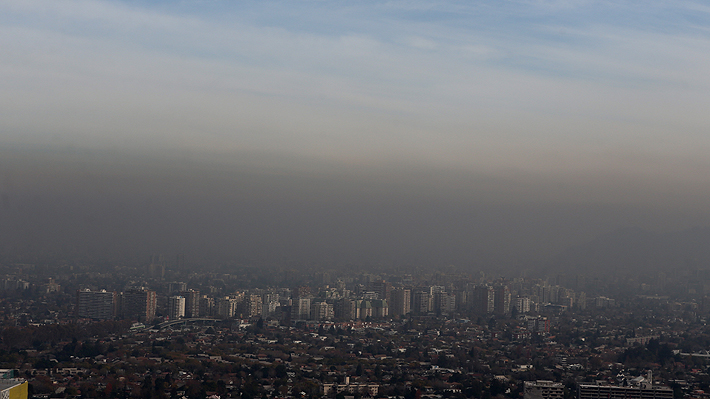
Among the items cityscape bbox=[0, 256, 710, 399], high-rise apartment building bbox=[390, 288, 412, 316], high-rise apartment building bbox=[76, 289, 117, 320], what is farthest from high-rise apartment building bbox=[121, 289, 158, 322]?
high-rise apartment building bbox=[390, 288, 412, 316]

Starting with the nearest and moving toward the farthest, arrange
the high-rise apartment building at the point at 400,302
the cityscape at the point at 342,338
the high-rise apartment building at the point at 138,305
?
the cityscape at the point at 342,338
the high-rise apartment building at the point at 138,305
the high-rise apartment building at the point at 400,302

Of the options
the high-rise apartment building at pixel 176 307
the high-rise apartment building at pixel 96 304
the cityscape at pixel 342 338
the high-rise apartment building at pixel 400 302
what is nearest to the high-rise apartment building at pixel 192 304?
the cityscape at pixel 342 338

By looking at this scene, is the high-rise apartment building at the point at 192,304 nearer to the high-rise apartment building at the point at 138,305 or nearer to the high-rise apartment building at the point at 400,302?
the high-rise apartment building at the point at 138,305

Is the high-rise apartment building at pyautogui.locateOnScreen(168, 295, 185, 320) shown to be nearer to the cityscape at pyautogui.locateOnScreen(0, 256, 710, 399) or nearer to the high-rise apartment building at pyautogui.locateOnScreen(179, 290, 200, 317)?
the cityscape at pyautogui.locateOnScreen(0, 256, 710, 399)

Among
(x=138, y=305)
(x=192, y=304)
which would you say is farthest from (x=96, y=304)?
(x=192, y=304)

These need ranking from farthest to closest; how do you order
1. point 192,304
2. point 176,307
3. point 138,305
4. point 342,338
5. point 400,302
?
point 400,302
point 192,304
point 176,307
point 138,305
point 342,338

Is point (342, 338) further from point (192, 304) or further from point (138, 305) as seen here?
point (192, 304)

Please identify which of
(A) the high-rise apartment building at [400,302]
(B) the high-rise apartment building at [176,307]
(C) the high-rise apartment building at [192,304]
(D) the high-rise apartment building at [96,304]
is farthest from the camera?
(A) the high-rise apartment building at [400,302]

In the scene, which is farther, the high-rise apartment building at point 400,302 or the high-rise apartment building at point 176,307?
the high-rise apartment building at point 400,302

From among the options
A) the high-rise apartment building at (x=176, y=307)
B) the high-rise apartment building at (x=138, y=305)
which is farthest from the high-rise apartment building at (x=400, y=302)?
the high-rise apartment building at (x=138, y=305)

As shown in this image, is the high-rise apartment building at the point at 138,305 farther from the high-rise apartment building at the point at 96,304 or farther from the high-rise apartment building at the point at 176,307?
the high-rise apartment building at the point at 176,307

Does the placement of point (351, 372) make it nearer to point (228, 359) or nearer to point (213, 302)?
point (228, 359)

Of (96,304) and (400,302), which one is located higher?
(96,304)

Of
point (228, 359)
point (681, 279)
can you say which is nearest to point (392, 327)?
point (228, 359)
